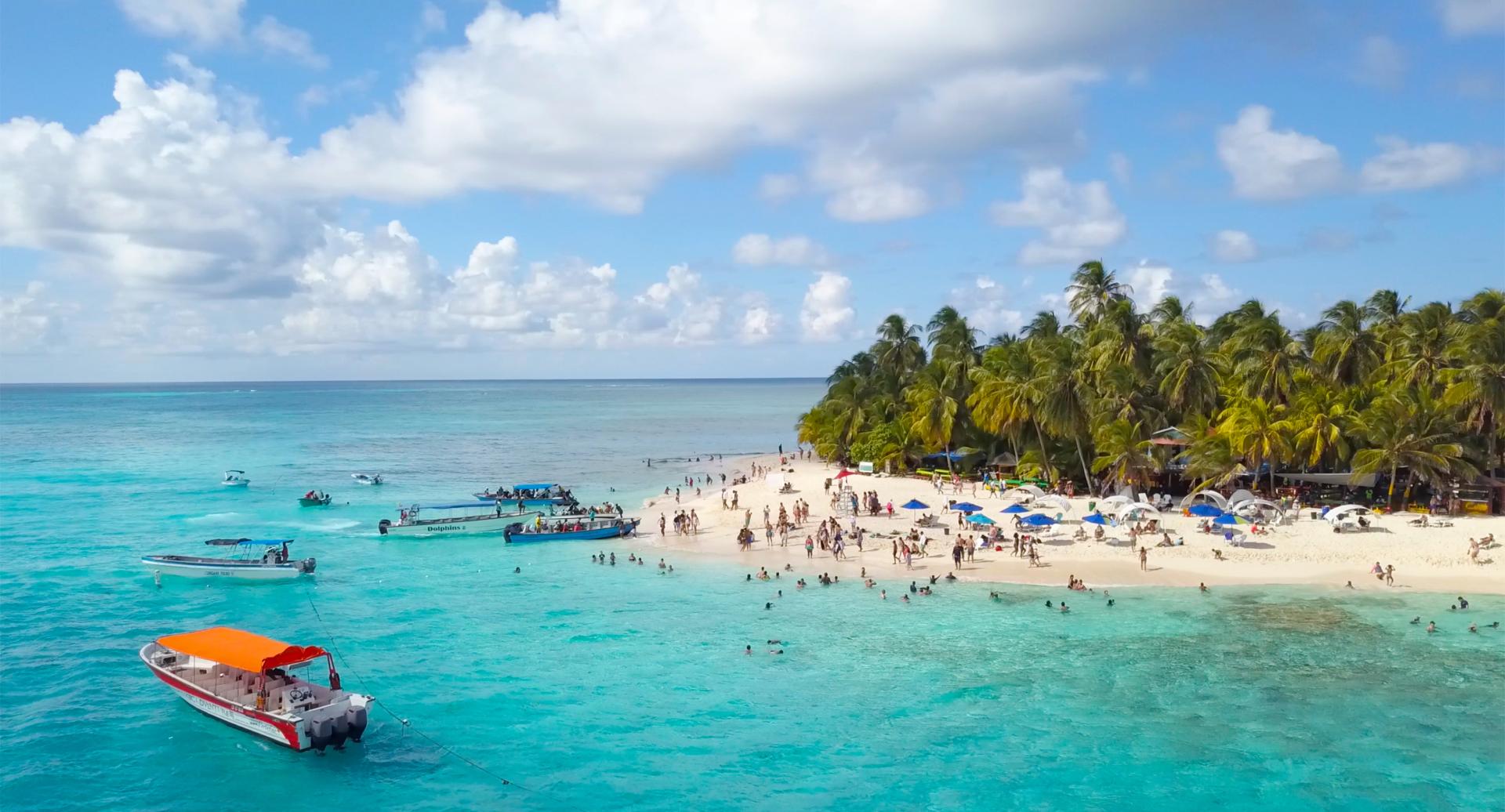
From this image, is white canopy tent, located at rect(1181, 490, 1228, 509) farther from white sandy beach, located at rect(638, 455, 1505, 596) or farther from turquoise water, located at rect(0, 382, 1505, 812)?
turquoise water, located at rect(0, 382, 1505, 812)

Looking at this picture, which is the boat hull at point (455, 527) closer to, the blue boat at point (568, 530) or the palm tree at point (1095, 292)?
the blue boat at point (568, 530)

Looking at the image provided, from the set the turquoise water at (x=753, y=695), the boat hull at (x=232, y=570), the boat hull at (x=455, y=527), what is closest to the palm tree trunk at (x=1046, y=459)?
the turquoise water at (x=753, y=695)

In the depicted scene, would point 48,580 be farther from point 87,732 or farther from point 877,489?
point 877,489

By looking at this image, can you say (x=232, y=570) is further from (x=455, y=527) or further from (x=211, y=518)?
(x=211, y=518)

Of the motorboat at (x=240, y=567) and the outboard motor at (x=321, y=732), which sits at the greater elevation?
the motorboat at (x=240, y=567)

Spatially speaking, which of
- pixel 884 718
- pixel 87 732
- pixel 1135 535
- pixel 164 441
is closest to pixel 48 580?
pixel 87 732
